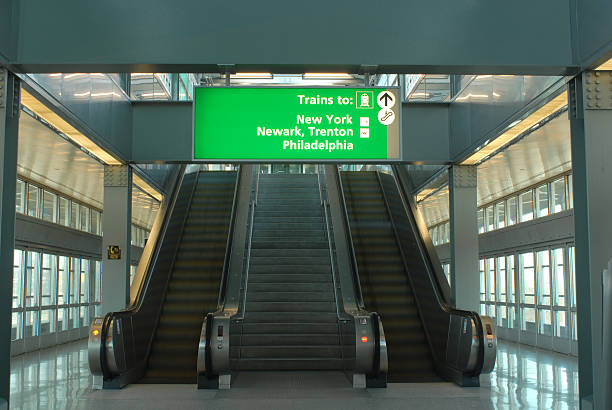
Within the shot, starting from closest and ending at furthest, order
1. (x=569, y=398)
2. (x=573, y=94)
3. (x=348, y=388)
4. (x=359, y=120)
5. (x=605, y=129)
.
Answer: (x=605, y=129) < (x=573, y=94) < (x=359, y=120) < (x=569, y=398) < (x=348, y=388)

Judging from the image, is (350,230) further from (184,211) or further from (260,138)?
(260,138)

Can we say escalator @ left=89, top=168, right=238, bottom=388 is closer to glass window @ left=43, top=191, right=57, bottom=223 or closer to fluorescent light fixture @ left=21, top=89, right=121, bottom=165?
fluorescent light fixture @ left=21, top=89, right=121, bottom=165

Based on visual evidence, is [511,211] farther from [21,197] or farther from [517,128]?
[21,197]

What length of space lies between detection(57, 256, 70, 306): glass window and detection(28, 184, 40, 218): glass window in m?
1.93

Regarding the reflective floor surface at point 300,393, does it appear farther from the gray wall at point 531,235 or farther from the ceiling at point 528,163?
the ceiling at point 528,163

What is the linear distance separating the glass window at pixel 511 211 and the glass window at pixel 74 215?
43.4 feet

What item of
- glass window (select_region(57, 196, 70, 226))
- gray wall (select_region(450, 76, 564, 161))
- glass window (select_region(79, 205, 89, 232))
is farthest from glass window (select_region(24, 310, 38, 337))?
gray wall (select_region(450, 76, 564, 161))

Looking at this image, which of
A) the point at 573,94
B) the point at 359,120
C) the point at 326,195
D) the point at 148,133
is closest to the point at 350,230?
the point at 326,195

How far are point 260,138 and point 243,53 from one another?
50.9 inches

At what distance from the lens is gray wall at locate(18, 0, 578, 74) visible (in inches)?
259

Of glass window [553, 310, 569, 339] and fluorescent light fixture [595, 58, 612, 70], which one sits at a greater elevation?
fluorescent light fixture [595, 58, 612, 70]

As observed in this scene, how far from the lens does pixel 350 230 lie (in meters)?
16.0

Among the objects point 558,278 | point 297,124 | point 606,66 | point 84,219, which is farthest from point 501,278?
point 606,66

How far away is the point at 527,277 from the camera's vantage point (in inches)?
703
